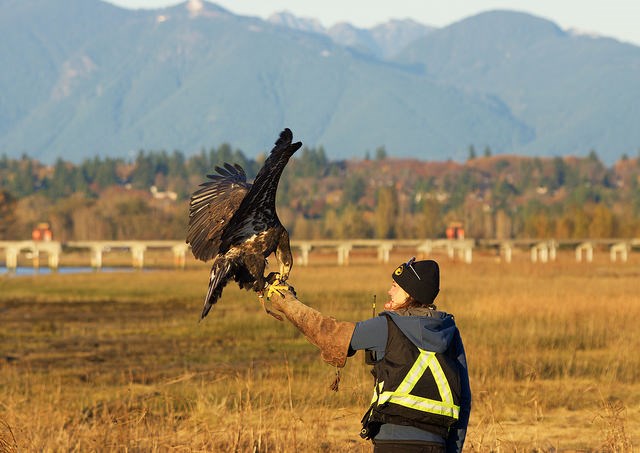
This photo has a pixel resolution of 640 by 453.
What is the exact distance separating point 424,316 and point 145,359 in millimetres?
20121

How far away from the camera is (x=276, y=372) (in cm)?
2342

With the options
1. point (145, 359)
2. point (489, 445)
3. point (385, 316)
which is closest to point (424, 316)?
point (385, 316)

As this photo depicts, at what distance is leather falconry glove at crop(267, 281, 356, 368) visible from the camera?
26.0 ft

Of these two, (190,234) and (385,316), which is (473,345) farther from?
(385,316)

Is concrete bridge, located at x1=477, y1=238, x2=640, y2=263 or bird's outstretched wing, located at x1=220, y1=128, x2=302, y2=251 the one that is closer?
bird's outstretched wing, located at x1=220, y1=128, x2=302, y2=251

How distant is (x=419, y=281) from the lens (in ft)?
26.6

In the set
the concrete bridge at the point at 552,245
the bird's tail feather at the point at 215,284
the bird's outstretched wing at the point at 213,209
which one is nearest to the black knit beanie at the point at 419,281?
the bird's tail feather at the point at 215,284

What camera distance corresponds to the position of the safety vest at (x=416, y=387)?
309 inches

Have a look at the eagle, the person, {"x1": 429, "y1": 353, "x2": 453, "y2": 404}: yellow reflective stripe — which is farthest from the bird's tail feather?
{"x1": 429, "y1": 353, "x2": 453, "y2": 404}: yellow reflective stripe

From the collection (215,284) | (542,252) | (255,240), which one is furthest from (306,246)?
(215,284)

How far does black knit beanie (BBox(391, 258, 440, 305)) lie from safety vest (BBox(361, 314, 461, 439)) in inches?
11.3

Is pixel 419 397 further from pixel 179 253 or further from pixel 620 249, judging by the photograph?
pixel 620 249

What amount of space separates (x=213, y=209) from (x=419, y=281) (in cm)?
300

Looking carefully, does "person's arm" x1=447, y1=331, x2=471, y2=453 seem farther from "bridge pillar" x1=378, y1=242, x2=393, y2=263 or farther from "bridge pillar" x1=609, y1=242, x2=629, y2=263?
"bridge pillar" x1=609, y1=242, x2=629, y2=263
